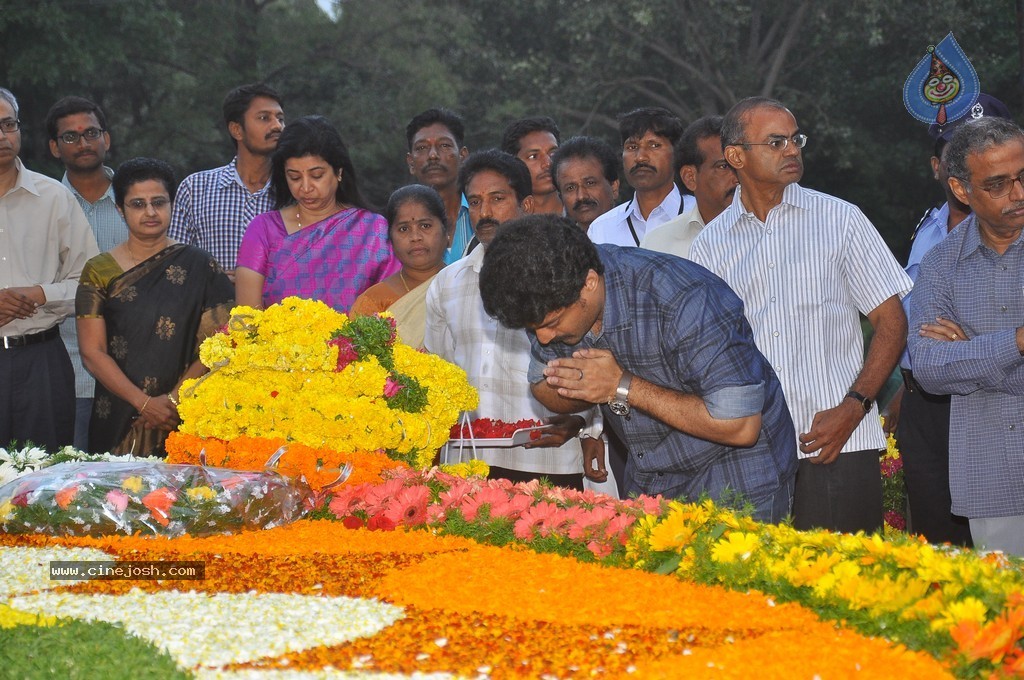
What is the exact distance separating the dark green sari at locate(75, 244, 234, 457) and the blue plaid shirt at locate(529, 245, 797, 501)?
10.1 feet

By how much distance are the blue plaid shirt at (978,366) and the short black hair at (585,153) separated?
264cm

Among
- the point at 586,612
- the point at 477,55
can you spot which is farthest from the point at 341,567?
the point at 477,55

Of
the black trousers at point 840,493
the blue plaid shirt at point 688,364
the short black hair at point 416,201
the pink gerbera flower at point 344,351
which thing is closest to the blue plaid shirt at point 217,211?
the short black hair at point 416,201

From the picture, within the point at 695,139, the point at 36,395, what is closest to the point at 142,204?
the point at 36,395

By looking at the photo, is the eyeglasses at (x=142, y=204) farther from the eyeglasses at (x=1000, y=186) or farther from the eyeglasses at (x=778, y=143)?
the eyeglasses at (x=1000, y=186)

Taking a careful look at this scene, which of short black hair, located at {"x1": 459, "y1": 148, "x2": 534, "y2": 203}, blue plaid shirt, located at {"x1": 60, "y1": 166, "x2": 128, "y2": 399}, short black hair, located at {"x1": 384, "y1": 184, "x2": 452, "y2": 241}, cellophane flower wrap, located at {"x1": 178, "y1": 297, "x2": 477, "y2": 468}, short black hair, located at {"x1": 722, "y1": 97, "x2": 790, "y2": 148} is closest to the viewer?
cellophane flower wrap, located at {"x1": 178, "y1": 297, "x2": 477, "y2": 468}

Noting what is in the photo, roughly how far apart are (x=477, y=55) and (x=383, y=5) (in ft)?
8.30

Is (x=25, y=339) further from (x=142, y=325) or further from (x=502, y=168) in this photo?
(x=502, y=168)

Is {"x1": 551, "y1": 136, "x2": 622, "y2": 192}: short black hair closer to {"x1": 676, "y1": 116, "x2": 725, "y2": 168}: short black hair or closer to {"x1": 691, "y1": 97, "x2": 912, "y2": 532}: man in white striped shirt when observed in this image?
{"x1": 676, "y1": 116, "x2": 725, "y2": 168}: short black hair

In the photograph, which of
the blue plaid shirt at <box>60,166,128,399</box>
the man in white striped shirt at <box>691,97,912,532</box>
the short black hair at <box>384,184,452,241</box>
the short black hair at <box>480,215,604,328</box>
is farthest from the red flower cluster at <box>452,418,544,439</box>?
the blue plaid shirt at <box>60,166,128,399</box>

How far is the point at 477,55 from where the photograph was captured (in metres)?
26.7

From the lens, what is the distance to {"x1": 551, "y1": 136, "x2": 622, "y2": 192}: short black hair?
22.7 ft

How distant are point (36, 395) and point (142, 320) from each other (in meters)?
0.83

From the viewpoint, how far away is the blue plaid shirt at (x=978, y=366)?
4.34 metres
